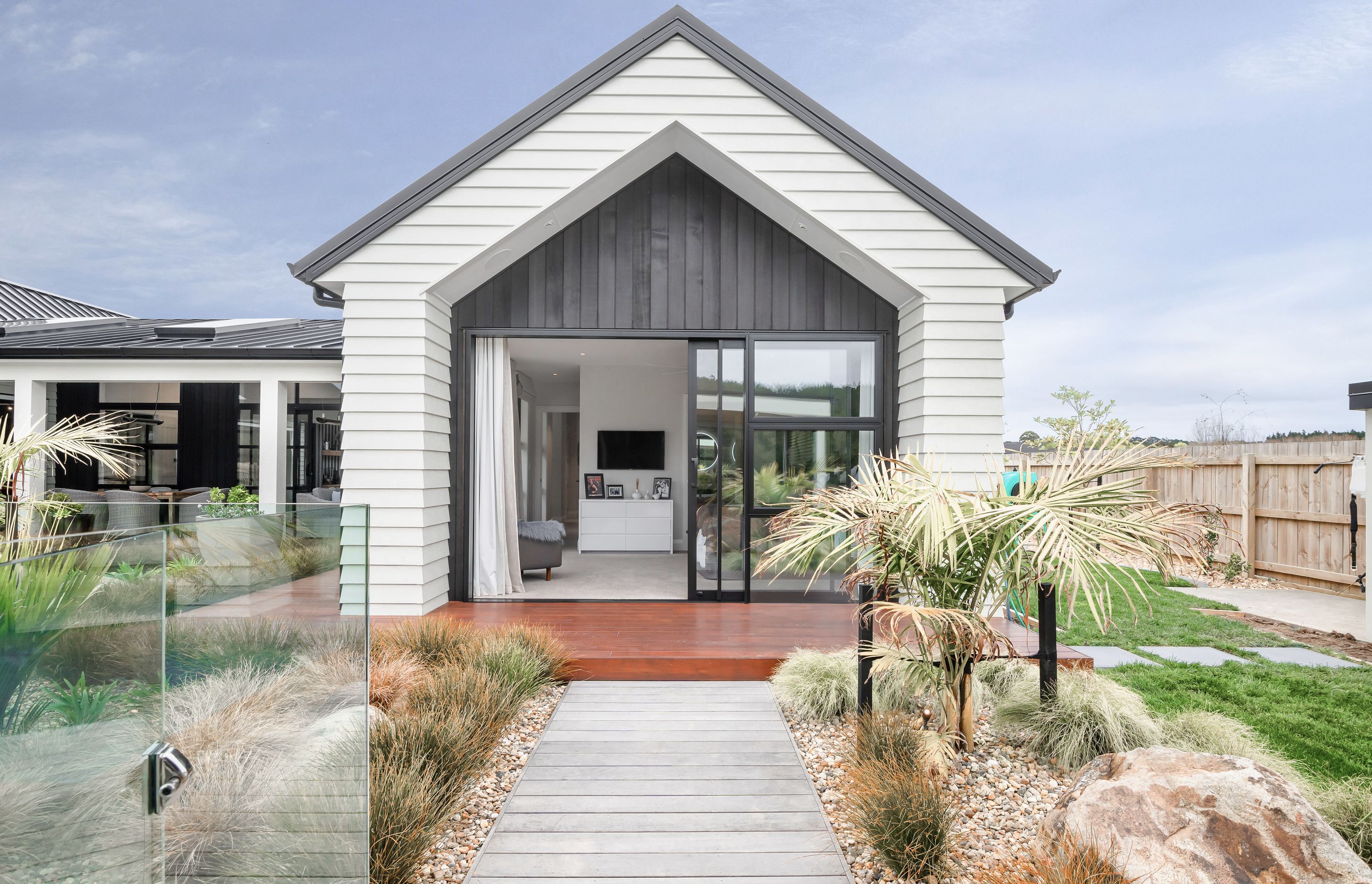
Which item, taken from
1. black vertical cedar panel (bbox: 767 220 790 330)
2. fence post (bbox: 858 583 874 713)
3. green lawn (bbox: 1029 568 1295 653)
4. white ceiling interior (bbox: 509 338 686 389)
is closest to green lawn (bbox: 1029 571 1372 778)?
green lawn (bbox: 1029 568 1295 653)

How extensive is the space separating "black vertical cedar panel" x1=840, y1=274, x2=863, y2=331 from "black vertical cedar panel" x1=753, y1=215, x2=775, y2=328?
573 millimetres

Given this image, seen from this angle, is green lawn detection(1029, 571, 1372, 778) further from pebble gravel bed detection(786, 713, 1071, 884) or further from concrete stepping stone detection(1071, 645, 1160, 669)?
pebble gravel bed detection(786, 713, 1071, 884)

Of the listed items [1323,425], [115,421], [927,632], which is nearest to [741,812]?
[927,632]

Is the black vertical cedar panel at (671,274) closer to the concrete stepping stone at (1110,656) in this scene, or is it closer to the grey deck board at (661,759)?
the concrete stepping stone at (1110,656)

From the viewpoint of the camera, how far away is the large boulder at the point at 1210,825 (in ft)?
6.00

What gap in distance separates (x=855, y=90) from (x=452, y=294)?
23.1 m

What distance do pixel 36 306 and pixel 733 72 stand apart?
1365cm

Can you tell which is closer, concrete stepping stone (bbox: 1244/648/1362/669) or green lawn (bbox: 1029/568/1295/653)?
concrete stepping stone (bbox: 1244/648/1362/669)

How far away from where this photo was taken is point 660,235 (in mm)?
5582

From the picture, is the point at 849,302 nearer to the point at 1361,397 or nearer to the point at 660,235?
the point at 660,235

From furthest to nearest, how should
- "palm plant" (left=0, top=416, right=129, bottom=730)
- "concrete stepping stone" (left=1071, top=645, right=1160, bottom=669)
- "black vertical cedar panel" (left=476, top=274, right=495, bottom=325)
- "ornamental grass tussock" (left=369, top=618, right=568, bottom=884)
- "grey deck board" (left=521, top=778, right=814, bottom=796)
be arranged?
"black vertical cedar panel" (left=476, top=274, right=495, bottom=325) → "concrete stepping stone" (left=1071, top=645, right=1160, bottom=669) → "grey deck board" (left=521, top=778, right=814, bottom=796) → "ornamental grass tussock" (left=369, top=618, right=568, bottom=884) → "palm plant" (left=0, top=416, right=129, bottom=730)

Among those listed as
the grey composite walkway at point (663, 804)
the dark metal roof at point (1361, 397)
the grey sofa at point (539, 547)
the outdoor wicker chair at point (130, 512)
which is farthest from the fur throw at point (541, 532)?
the dark metal roof at point (1361, 397)

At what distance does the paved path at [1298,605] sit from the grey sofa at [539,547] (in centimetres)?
635

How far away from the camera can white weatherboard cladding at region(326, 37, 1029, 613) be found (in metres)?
4.95
